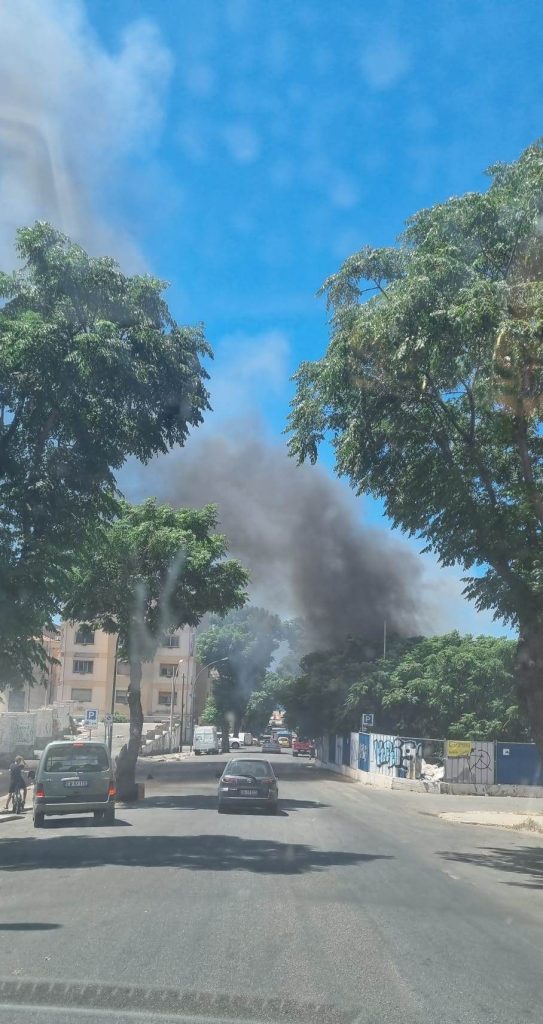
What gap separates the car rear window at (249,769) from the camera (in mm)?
21672

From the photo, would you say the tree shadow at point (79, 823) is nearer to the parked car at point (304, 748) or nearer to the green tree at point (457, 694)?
the green tree at point (457, 694)

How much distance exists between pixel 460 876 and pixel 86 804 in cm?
831

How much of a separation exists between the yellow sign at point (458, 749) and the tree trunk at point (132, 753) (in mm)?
11734

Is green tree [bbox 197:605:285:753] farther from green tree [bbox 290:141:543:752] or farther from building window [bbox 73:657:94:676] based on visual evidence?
green tree [bbox 290:141:543:752]

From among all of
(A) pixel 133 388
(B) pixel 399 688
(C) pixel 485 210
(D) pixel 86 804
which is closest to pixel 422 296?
(C) pixel 485 210

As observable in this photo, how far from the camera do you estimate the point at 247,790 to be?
844 inches

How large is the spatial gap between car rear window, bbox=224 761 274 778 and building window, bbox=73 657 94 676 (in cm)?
5524

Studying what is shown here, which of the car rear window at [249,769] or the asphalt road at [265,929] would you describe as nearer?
the asphalt road at [265,929]

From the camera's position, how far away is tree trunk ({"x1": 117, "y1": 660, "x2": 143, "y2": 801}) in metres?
26.2

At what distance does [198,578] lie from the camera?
30562 mm

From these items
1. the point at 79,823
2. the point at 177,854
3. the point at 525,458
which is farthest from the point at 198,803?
the point at 525,458

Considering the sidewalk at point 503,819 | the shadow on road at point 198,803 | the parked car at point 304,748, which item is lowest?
the parked car at point 304,748

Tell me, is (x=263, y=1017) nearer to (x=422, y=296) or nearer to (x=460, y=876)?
(x=460, y=876)

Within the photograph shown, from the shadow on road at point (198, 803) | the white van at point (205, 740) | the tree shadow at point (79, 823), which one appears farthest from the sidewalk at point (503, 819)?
the white van at point (205, 740)
